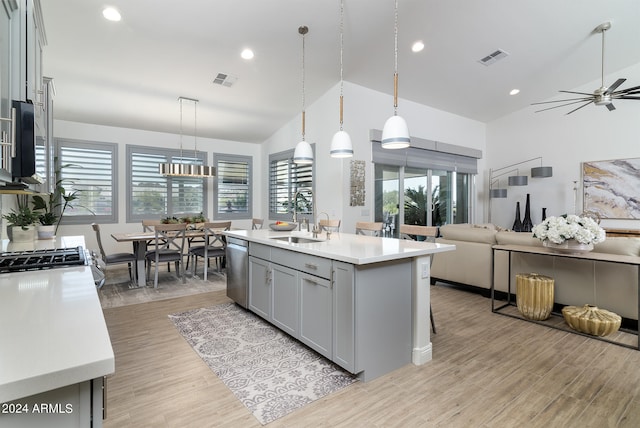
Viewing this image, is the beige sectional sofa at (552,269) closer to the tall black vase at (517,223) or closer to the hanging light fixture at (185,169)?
the tall black vase at (517,223)

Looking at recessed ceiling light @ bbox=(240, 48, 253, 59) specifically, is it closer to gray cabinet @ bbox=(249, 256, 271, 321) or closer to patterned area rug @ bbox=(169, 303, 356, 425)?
gray cabinet @ bbox=(249, 256, 271, 321)

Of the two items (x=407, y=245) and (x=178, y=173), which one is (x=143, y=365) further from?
(x=178, y=173)

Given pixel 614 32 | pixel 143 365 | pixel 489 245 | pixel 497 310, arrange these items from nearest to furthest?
pixel 143 365
pixel 497 310
pixel 489 245
pixel 614 32

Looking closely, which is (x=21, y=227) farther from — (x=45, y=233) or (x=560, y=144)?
(x=560, y=144)

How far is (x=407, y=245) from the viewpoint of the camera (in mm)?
2703

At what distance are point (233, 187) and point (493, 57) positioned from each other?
547 centimetres

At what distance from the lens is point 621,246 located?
319 cm

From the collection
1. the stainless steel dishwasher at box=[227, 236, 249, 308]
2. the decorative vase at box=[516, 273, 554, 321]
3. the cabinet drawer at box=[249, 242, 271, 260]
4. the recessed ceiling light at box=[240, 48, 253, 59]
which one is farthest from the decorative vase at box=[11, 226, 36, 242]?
the decorative vase at box=[516, 273, 554, 321]

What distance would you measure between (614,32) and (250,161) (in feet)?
22.0

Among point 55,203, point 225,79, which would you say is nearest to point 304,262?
point 225,79

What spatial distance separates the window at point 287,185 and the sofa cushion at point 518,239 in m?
2.98

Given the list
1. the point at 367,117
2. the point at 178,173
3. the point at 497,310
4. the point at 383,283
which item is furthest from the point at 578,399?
the point at 178,173

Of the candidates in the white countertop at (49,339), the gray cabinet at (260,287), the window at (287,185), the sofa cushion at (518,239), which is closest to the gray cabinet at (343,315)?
the gray cabinet at (260,287)

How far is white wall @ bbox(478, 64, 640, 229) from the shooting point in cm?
603
